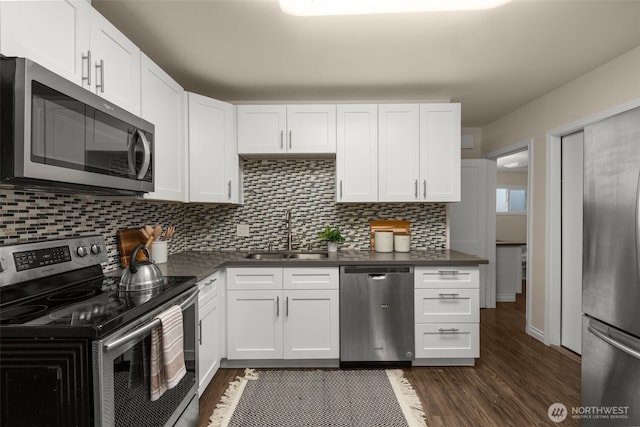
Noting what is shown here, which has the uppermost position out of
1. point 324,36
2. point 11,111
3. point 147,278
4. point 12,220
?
point 324,36

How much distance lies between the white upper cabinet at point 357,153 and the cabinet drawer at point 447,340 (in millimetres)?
1182

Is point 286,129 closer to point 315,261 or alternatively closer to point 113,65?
point 315,261

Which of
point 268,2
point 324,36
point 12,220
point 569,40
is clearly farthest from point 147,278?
point 569,40

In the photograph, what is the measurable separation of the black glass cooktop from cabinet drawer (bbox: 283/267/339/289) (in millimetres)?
961

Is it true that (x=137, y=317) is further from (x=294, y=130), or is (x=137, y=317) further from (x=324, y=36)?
(x=294, y=130)

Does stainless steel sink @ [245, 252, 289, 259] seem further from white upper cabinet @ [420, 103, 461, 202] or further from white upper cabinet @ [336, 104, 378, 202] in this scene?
white upper cabinet @ [420, 103, 461, 202]

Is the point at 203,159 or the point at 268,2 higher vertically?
the point at 268,2

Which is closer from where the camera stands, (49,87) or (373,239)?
(49,87)

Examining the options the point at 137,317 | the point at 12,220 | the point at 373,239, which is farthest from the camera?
the point at 373,239

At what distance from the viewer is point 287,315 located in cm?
260

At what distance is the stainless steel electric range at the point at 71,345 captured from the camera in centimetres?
106

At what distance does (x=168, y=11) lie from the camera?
6.02 feet

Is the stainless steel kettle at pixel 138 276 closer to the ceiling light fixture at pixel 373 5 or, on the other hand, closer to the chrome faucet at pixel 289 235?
the ceiling light fixture at pixel 373 5

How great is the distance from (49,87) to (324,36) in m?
1.51
